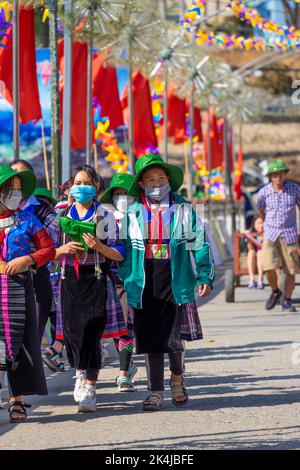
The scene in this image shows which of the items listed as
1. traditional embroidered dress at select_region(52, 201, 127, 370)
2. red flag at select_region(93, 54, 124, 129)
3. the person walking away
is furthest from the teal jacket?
red flag at select_region(93, 54, 124, 129)

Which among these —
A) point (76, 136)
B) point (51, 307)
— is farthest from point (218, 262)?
point (51, 307)

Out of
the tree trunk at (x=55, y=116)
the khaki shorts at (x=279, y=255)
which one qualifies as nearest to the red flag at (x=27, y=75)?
the tree trunk at (x=55, y=116)

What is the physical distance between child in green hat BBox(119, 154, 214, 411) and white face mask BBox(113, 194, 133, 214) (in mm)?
1074

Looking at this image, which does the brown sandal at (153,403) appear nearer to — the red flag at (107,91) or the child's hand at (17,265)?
the child's hand at (17,265)

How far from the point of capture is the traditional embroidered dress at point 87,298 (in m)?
9.56

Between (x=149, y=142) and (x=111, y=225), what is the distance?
57.7 ft

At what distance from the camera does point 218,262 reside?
31750 mm

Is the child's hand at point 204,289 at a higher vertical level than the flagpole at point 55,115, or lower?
lower

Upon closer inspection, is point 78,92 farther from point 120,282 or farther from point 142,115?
point 120,282

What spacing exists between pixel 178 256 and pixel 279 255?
774 centimetres

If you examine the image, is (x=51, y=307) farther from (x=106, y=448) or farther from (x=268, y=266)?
(x=268, y=266)

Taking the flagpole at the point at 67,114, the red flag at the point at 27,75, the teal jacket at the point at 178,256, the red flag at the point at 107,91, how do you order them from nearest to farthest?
the teal jacket at the point at 178,256
the red flag at the point at 27,75
the flagpole at the point at 67,114
the red flag at the point at 107,91

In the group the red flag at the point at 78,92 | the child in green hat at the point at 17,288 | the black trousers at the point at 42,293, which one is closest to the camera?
the child in green hat at the point at 17,288

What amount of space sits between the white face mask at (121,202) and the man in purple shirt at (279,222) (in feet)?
19.5
